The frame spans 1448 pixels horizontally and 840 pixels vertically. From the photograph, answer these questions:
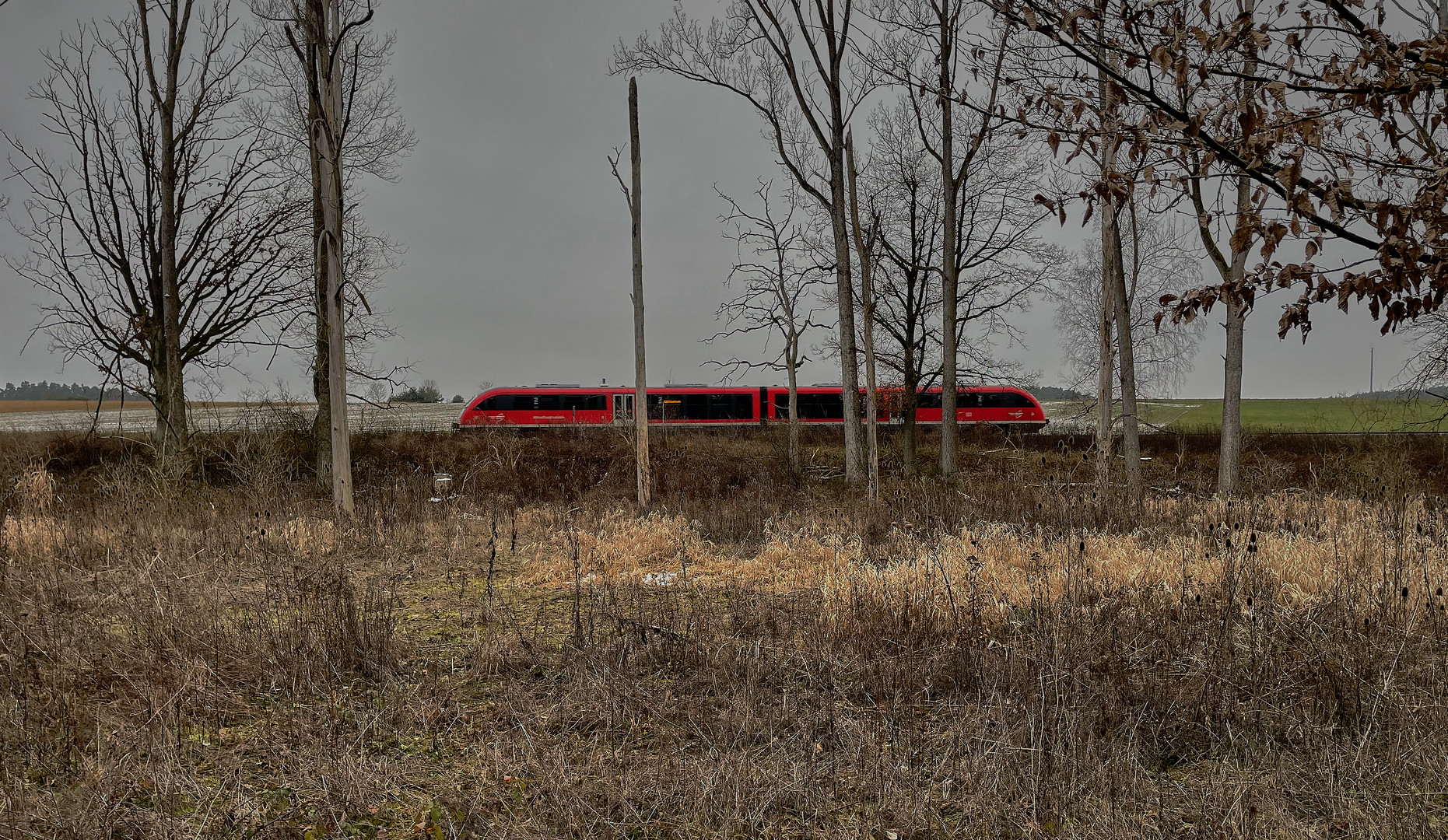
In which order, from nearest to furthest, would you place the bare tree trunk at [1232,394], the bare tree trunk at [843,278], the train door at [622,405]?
the bare tree trunk at [1232,394]
the bare tree trunk at [843,278]
the train door at [622,405]

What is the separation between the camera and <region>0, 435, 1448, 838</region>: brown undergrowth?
10.5ft

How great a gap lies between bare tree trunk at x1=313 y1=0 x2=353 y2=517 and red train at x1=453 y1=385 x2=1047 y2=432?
18.9 m

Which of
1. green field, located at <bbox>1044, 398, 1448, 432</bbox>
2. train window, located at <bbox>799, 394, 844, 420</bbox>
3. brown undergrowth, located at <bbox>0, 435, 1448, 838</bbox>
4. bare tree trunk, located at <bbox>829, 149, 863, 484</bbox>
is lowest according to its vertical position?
brown undergrowth, located at <bbox>0, 435, 1448, 838</bbox>

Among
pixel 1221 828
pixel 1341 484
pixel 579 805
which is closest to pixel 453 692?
pixel 579 805

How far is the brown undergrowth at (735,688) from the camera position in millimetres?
3213

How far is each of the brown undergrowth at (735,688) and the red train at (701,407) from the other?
2205 centimetres

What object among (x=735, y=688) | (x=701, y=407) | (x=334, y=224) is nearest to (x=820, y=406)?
(x=701, y=407)

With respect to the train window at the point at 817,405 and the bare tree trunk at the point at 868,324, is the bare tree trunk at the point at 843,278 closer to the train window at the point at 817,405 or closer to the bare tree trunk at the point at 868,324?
the bare tree trunk at the point at 868,324

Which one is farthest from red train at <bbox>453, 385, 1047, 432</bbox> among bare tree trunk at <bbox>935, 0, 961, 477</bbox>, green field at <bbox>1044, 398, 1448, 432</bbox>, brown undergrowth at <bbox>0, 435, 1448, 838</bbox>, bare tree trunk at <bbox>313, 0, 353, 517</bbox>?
brown undergrowth at <bbox>0, 435, 1448, 838</bbox>

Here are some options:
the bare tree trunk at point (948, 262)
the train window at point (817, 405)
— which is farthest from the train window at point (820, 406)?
the bare tree trunk at point (948, 262)

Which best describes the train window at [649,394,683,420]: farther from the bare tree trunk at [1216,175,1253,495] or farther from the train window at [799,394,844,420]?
the bare tree trunk at [1216,175,1253,495]

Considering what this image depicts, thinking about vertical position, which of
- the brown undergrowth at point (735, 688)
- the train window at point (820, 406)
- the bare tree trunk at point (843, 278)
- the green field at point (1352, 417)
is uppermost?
the bare tree trunk at point (843, 278)

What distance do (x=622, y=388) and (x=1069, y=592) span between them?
88.4ft

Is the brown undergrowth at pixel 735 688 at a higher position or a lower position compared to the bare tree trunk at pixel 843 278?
lower
